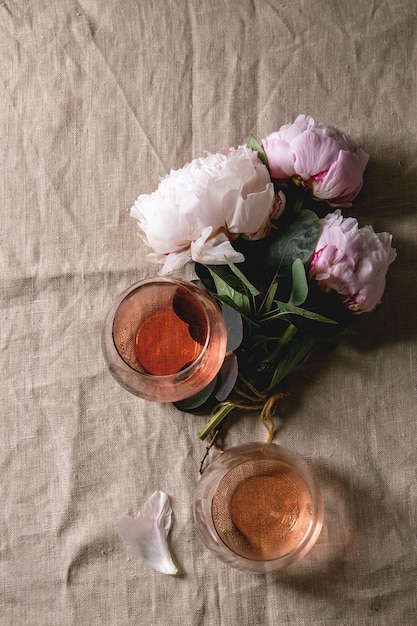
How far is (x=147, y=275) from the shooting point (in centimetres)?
70

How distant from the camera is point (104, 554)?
0.68 metres

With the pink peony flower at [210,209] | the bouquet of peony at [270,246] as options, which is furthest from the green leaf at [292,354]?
the pink peony flower at [210,209]

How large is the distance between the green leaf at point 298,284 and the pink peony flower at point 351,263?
0.06 feet

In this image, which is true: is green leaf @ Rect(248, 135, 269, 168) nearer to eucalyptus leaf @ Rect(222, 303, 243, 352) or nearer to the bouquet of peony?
the bouquet of peony

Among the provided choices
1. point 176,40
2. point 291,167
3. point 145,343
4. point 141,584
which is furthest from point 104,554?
point 176,40

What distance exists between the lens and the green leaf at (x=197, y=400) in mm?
648

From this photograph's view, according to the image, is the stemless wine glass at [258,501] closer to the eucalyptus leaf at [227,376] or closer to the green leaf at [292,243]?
the eucalyptus leaf at [227,376]

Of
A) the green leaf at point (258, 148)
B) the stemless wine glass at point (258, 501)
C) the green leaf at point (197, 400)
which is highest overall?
the green leaf at point (258, 148)

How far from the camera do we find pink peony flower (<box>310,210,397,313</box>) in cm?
60

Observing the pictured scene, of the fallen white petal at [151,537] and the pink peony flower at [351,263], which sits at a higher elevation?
the pink peony flower at [351,263]

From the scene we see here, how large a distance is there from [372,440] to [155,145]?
1.20 ft

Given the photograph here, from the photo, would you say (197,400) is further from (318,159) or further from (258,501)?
(318,159)

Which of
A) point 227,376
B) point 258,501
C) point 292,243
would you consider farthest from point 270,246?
point 258,501

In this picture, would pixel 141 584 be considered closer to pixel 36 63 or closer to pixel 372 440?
pixel 372 440
